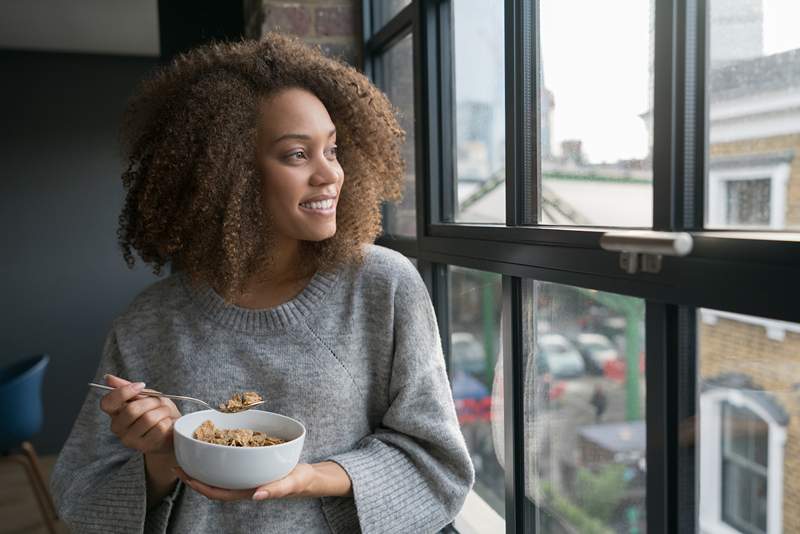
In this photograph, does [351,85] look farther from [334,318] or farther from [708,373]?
[708,373]

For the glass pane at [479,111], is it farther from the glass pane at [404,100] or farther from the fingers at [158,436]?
the fingers at [158,436]

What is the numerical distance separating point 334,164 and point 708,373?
614mm

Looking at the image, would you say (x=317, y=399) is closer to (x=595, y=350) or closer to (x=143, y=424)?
(x=143, y=424)

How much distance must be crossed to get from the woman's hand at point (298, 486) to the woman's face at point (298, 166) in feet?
1.10

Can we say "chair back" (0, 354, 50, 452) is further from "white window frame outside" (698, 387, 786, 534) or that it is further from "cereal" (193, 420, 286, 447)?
"white window frame outside" (698, 387, 786, 534)

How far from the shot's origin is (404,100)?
5.64 feet

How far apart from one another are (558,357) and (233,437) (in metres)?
0.46

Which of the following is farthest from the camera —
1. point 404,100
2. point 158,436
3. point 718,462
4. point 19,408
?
point 19,408

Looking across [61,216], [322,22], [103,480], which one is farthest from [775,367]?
[61,216]

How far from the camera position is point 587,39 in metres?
0.93

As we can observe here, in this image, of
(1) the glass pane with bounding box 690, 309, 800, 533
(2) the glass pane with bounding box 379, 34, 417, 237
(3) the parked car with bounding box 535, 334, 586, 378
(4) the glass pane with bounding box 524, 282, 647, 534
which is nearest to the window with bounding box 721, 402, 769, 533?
(1) the glass pane with bounding box 690, 309, 800, 533

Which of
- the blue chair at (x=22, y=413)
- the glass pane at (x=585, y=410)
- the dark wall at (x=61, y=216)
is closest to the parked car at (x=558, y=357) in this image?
the glass pane at (x=585, y=410)

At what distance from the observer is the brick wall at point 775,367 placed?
24.2 inches

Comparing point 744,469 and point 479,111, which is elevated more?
point 479,111
